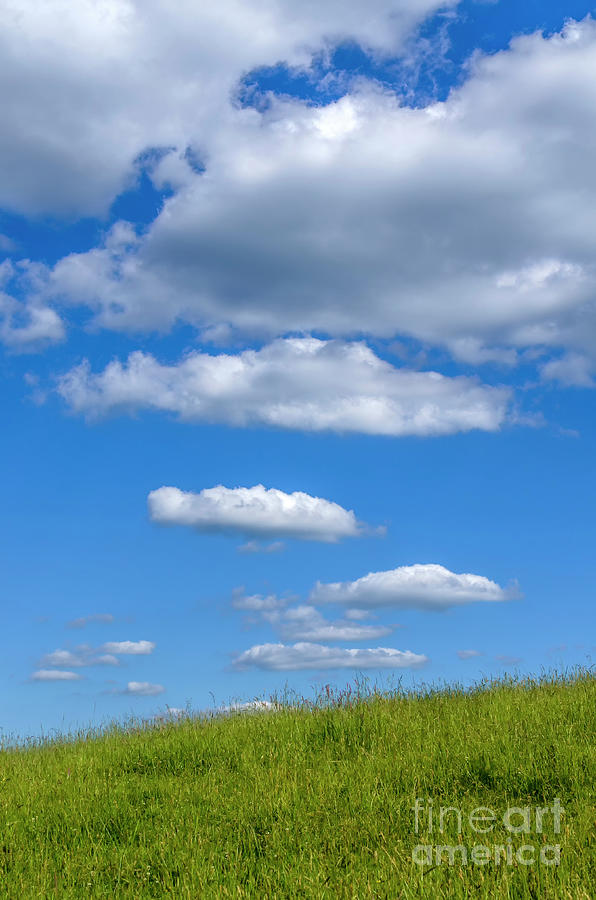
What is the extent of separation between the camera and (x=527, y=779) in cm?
841

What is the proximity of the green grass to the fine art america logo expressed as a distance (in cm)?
5

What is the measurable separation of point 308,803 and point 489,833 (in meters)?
2.15

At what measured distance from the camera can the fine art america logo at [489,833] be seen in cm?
642

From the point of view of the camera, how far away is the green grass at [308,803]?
6.50 metres

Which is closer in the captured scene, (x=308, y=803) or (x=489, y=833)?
(x=489, y=833)

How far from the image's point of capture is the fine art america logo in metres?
6.42

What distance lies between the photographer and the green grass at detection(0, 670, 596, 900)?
650cm

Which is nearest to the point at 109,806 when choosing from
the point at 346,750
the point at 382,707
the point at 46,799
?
the point at 46,799

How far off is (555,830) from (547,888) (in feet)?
4.51

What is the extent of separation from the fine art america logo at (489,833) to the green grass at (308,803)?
48 mm

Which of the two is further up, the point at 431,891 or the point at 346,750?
the point at 346,750

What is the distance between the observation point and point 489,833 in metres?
7.09

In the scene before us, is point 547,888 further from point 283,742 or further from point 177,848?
point 283,742

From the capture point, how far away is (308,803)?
329 inches
